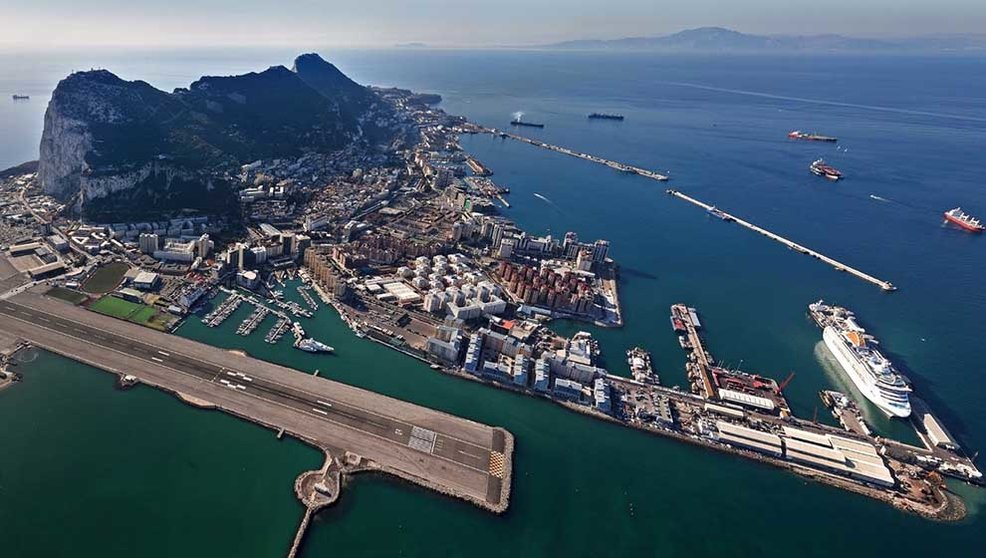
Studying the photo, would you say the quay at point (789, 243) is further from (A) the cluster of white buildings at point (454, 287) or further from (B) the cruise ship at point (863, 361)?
(A) the cluster of white buildings at point (454, 287)

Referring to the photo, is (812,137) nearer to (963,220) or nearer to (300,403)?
(963,220)

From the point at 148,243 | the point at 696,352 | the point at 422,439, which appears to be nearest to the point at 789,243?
the point at 696,352

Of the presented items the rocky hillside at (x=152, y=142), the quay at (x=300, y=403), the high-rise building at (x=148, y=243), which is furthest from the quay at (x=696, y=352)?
the rocky hillside at (x=152, y=142)

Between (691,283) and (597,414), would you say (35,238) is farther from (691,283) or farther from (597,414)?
(691,283)

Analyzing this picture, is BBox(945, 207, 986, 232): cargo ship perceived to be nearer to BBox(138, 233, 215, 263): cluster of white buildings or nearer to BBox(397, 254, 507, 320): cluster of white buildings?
BBox(397, 254, 507, 320): cluster of white buildings

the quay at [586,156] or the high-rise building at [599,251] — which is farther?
the quay at [586,156]

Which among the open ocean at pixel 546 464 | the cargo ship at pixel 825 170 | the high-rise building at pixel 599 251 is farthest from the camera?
the cargo ship at pixel 825 170
